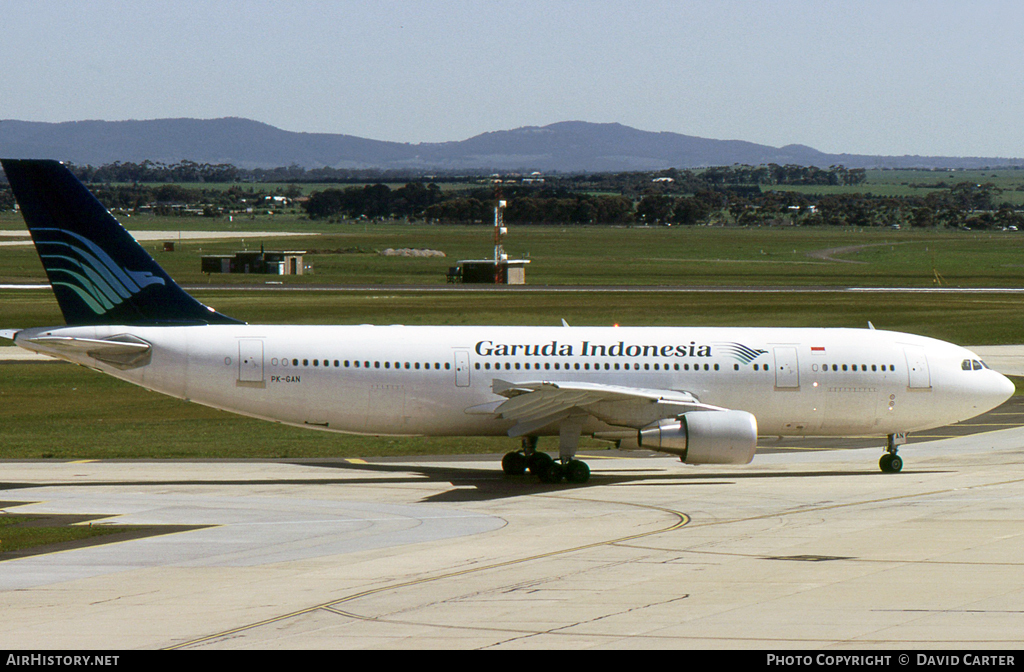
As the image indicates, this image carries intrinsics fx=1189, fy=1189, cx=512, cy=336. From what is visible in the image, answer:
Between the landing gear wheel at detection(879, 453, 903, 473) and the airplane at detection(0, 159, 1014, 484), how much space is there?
0.20 ft

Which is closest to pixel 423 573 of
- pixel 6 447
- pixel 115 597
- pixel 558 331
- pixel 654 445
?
pixel 115 597

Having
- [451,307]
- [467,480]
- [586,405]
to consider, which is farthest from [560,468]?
[451,307]

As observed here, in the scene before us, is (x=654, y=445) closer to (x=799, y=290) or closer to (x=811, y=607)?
(x=811, y=607)

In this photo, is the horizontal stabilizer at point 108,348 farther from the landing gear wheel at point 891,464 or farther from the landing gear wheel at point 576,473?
the landing gear wheel at point 891,464

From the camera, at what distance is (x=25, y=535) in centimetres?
2497

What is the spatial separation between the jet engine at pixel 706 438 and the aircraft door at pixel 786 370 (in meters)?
2.88

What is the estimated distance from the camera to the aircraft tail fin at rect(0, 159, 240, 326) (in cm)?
3284

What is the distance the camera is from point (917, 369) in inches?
1395

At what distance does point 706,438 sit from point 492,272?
91.3m

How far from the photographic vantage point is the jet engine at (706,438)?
104 feet

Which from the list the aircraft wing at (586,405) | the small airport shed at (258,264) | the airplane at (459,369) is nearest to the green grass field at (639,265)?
the small airport shed at (258,264)

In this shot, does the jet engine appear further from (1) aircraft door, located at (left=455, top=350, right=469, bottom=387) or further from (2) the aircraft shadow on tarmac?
(1) aircraft door, located at (left=455, top=350, right=469, bottom=387)

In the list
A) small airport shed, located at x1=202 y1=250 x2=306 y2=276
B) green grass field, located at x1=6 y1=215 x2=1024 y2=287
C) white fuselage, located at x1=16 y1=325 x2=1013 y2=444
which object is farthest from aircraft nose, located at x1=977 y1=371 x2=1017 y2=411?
small airport shed, located at x1=202 y1=250 x2=306 y2=276
